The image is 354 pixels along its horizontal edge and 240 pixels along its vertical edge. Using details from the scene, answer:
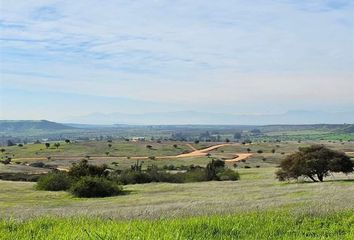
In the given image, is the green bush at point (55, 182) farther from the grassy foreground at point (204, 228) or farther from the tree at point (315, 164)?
the grassy foreground at point (204, 228)

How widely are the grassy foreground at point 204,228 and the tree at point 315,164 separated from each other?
122 feet

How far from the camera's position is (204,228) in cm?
1515

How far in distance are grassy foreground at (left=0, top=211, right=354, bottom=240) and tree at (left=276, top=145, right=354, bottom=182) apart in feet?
122

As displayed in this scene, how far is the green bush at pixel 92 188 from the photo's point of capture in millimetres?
48688

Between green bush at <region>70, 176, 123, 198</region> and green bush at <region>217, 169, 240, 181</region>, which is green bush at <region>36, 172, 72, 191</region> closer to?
green bush at <region>70, 176, 123, 198</region>

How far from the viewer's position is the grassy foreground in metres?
12.5

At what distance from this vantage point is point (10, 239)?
13.0 meters

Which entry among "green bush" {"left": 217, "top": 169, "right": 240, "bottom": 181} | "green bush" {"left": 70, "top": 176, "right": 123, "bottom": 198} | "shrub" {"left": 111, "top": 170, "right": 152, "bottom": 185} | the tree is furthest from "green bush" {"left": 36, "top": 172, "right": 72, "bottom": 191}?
the tree

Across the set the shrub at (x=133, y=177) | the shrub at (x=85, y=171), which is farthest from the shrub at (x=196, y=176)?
the shrub at (x=85, y=171)

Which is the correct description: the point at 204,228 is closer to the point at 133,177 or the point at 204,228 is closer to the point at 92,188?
the point at 92,188

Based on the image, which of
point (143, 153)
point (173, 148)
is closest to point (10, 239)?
point (143, 153)

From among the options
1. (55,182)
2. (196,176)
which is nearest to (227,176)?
(196,176)

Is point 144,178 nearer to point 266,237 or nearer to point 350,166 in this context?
point 350,166

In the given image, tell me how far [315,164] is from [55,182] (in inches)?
1119
